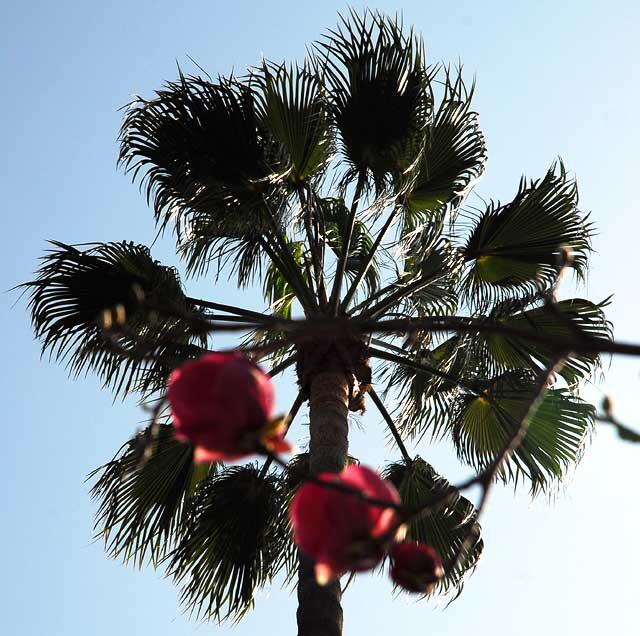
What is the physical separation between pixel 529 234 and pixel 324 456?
2.09m

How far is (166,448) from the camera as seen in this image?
16.6 feet

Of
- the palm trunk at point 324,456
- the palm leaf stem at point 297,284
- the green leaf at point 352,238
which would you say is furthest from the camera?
the green leaf at point 352,238

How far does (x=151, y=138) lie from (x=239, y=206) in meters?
0.75

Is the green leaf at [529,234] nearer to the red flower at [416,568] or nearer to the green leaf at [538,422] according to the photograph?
the green leaf at [538,422]

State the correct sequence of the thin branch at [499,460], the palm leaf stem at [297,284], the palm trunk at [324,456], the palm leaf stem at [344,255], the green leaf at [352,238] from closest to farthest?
the thin branch at [499,460] < the palm trunk at [324,456] < the palm leaf stem at [344,255] < the palm leaf stem at [297,284] < the green leaf at [352,238]

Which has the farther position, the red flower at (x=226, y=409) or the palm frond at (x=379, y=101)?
the palm frond at (x=379, y=101)

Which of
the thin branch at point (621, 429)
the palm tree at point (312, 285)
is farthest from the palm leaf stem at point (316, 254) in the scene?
the thin branch at point (621, 429)

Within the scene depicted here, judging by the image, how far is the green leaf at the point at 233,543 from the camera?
16.0ft

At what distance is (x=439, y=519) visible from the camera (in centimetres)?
518

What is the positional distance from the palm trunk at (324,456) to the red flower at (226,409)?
309 cm

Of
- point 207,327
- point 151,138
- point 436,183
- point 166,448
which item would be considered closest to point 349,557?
point 207,327

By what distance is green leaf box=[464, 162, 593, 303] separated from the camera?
18.0 ft

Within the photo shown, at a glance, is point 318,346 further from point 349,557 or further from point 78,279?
point 349,557

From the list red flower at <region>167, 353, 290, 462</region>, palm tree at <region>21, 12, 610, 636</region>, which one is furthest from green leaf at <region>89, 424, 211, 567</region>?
red flower at <region>167, 353, 290, 462</region>
